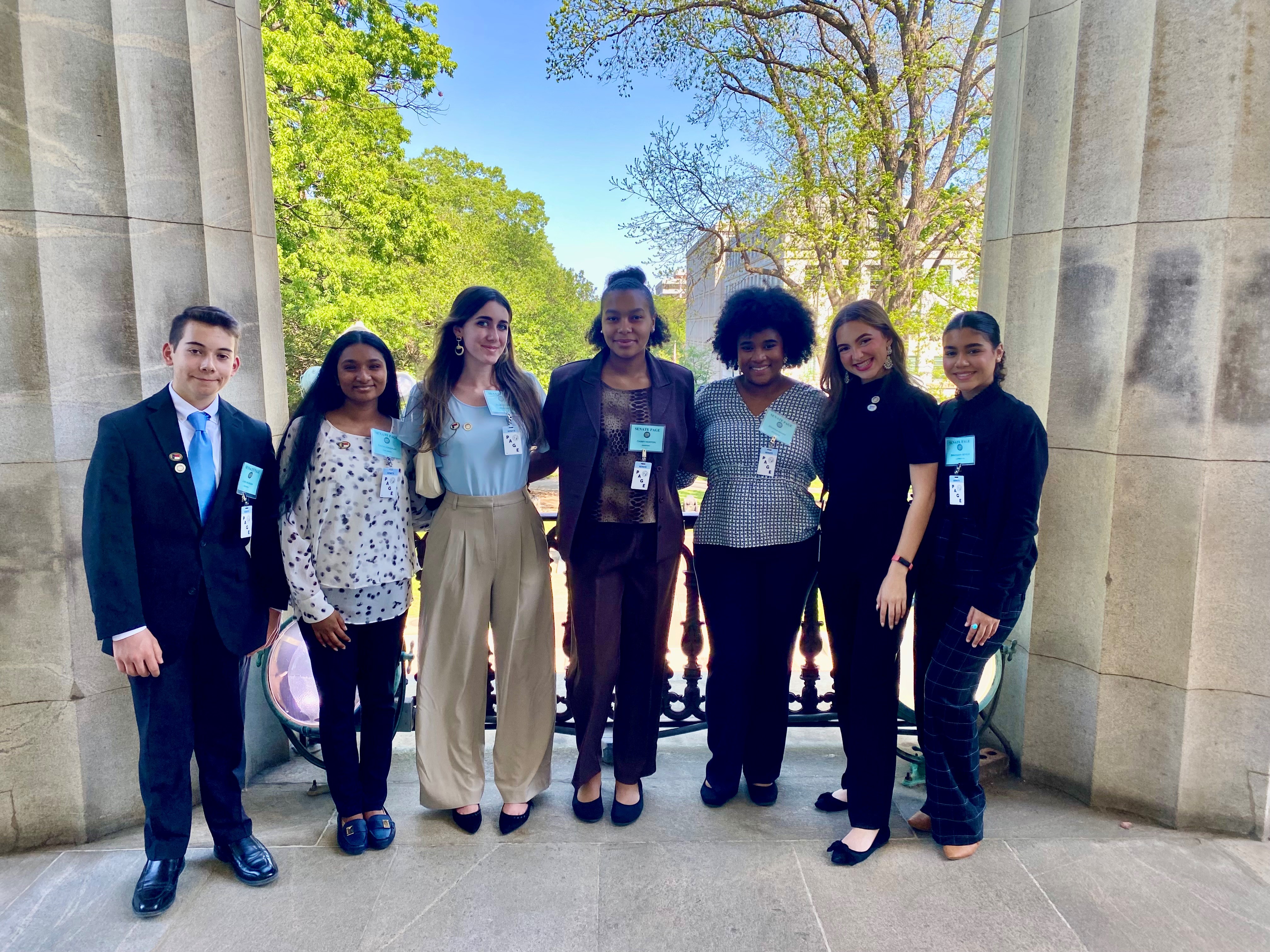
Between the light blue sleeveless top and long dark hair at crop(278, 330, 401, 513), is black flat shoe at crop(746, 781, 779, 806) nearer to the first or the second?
the light blue sleeveless top

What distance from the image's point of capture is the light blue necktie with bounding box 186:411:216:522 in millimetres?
2357

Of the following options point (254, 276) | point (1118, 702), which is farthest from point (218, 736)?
point (1118, 702)

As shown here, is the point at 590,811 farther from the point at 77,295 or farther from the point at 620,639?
the point at 77,295

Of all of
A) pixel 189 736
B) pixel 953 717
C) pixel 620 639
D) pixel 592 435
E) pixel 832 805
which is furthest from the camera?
pixel 832 805

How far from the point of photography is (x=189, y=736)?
2.41m

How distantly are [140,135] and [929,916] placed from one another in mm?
3762

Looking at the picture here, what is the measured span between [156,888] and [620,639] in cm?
167

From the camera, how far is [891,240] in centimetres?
1320

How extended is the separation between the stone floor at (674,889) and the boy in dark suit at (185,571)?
0.65 feet

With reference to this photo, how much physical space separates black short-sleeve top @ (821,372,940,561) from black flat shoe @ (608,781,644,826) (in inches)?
48.6

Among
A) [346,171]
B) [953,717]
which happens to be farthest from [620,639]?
[346,171]

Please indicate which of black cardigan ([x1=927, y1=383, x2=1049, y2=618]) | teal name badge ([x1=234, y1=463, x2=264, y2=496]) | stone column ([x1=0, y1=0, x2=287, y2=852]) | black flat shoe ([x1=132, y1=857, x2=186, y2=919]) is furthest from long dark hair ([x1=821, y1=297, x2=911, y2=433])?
black flat shoe ([x1=132, y1=857, x2=186, y2=919])

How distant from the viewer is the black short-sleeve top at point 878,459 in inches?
101

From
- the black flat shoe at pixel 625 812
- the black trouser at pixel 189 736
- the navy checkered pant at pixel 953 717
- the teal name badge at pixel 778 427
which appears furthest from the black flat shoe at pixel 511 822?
the teal name badge at pixel 778 427
